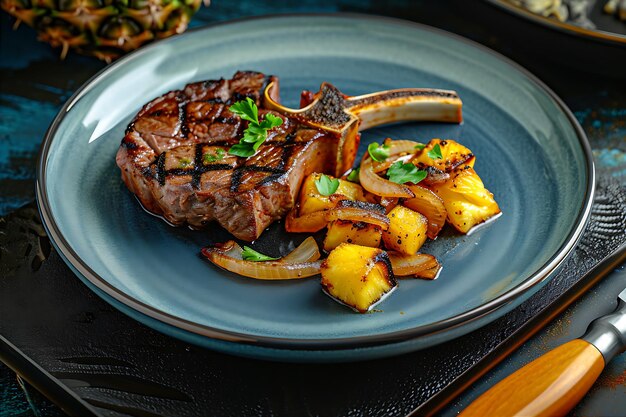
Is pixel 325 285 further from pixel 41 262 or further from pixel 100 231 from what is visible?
pixel 41 262

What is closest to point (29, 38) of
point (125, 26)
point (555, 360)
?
point (125, 26)

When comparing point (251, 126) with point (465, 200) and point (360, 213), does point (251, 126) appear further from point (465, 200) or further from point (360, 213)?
point (465, 200)

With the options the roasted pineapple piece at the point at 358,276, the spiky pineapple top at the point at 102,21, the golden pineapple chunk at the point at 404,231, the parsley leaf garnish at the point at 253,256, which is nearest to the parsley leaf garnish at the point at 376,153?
the golden pineapple chunk at the point at 404,231

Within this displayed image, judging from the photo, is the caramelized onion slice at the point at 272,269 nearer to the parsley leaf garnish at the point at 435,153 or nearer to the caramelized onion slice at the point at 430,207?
the caramelized onion slice at the point at 430,207

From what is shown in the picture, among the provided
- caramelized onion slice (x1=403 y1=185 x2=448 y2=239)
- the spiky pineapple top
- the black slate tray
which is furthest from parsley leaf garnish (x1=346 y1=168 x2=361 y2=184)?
the spiky pineapple top

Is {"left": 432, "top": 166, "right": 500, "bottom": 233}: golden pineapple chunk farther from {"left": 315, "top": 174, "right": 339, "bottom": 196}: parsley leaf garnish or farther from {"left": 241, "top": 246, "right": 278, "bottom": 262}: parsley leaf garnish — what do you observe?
{"left": 241, "top": 246, "right": 278, "bottom": 262}: parsley leaf garnish
